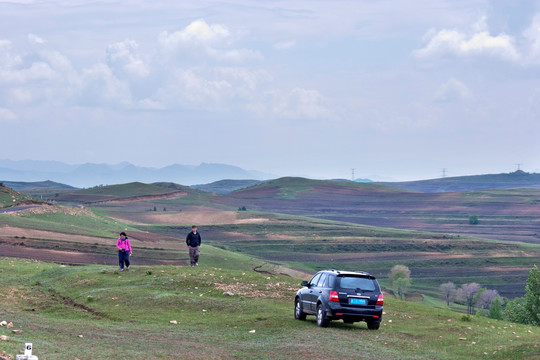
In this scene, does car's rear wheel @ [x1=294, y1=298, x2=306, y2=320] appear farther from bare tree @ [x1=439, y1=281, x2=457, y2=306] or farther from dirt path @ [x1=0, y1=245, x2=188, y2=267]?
bare tree @ [x1=439, y1=281, x2=457, y2=306]

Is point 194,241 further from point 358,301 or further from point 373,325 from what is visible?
point 358,301

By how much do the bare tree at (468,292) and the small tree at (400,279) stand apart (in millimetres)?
6944

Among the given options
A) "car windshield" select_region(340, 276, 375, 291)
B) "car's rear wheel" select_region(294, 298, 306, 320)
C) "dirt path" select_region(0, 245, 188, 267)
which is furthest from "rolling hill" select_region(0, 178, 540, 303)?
"car windshield" select_region(340, 276, 375, 291)

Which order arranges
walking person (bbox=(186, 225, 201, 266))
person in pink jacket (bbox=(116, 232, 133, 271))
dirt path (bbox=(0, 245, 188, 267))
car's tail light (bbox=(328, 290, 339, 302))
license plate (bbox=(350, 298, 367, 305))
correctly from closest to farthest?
car's tail light (bbox=(328, 290, 339, 302))
license plate (bbox=(350, 298, 367, 305))
person in pink jacket (bbox=(116, 232, 133, 271))
walking person (bbox=(186, 225, 201, 266))
dirt path (bbox=(0, 245, 188, 267))

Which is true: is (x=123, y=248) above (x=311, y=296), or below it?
above

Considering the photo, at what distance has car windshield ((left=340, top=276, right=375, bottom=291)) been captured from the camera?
26127 millimetres

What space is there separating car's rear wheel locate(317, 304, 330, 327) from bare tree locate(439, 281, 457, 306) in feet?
236

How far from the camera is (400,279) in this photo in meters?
97.8

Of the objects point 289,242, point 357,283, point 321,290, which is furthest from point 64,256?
point 289,242

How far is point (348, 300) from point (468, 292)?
7688 cm

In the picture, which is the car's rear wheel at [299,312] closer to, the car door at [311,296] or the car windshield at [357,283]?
the car door at [311,296]

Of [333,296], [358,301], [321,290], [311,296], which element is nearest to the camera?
[333,296]

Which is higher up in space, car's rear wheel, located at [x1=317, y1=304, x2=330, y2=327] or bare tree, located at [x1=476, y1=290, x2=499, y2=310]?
→ car's rear wheel, located at [x1=317, y1=304, x2=330, y2=327]

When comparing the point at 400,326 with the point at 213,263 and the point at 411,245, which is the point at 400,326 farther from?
the point at 411,245
